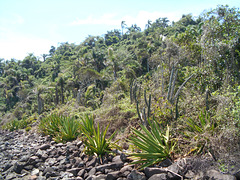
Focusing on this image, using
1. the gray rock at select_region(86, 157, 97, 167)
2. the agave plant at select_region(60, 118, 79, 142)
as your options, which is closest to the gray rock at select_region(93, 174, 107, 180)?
the gray rock at select_region(86, 157, 97, 167)

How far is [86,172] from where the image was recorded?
18.1 ft

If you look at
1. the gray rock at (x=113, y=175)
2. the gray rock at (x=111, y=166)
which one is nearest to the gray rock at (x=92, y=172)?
the gray rock at (x=111, y=166)

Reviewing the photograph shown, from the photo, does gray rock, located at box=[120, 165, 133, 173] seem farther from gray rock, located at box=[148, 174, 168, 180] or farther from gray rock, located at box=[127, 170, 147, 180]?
gray rock, located at box=[148, 174, 168, 180]

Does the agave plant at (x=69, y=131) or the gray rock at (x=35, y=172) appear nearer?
the gray rock at (x=35, y=172)

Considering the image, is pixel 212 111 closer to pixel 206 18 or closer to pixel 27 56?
pixel 206 18

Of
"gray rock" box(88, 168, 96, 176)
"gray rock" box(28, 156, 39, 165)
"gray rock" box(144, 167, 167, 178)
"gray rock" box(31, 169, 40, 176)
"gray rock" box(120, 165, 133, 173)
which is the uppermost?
"gray rock" box(144, 167, 167, 178)

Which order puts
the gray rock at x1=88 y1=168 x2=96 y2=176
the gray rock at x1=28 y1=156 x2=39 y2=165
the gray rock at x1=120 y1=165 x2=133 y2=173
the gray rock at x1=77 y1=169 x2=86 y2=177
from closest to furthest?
the gray rock at x1=120 y1=165 x2=133 y2=173, the gray rock at x1=88 y1=168 x2=96 y2=176, the gray rock at x1=77 y1=169 x2=86 y2=177, the gray rock at x1=28 y1=156 x2=39 y2=165

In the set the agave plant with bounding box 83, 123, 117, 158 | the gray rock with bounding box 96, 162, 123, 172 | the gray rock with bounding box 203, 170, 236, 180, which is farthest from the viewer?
the agave plant with bounding box 83, 123, 117, 158

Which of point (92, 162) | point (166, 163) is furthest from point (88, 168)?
point (166, 163)

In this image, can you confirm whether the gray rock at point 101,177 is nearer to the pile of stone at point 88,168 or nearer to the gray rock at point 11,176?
the pile of stone at point 88,168

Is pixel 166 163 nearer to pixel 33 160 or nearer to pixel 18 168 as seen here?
pixel 33 160

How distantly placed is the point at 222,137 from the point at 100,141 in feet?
11.3

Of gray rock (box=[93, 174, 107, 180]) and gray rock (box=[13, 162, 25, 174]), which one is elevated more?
gray rock (box=[93, 174, 107, 180])

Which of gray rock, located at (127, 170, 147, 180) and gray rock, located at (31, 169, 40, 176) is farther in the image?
gray rock, located at (31, 169, 40, 176)
